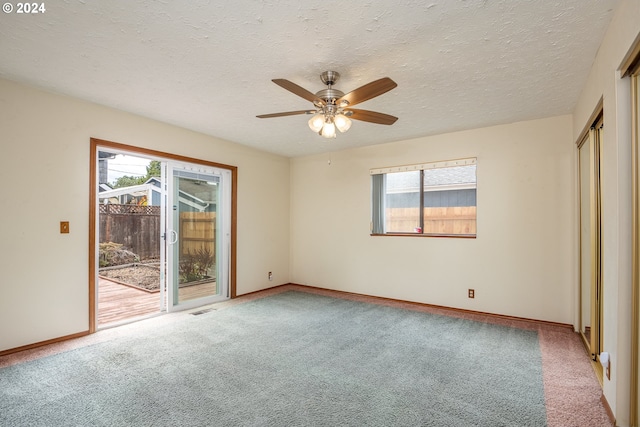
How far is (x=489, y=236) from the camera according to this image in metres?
3.95

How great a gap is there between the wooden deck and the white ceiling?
8.25 feet

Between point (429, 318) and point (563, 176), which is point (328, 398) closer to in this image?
point (429, 318)

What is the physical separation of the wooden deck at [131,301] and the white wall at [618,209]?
4.41 meters

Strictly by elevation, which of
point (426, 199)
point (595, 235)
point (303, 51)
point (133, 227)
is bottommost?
point (133, 227)

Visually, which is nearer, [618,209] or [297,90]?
[618,209]

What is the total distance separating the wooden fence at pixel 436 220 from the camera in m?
4.17

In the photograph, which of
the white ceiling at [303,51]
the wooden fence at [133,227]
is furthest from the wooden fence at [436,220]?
the wooden fence at [133,227]

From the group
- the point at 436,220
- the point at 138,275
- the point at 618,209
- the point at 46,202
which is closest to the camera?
the point at 618,209

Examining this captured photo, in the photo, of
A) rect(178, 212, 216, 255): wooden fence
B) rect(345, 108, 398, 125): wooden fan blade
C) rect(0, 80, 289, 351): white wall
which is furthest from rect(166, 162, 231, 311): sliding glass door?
rect(345, 108, 398, 125): wooden fan blade

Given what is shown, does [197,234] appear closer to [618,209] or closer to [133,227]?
[133,227]

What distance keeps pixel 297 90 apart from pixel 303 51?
295 mm

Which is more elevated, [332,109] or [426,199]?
[332,109]

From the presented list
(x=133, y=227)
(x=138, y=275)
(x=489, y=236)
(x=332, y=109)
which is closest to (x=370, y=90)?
(x=332, y=109)

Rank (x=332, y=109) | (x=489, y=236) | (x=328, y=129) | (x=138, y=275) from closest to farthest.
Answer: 1. (x=332, y=109)
2. (x=328, y=129)
3. (x=489, y=236)
4. (x=138, y=275)
